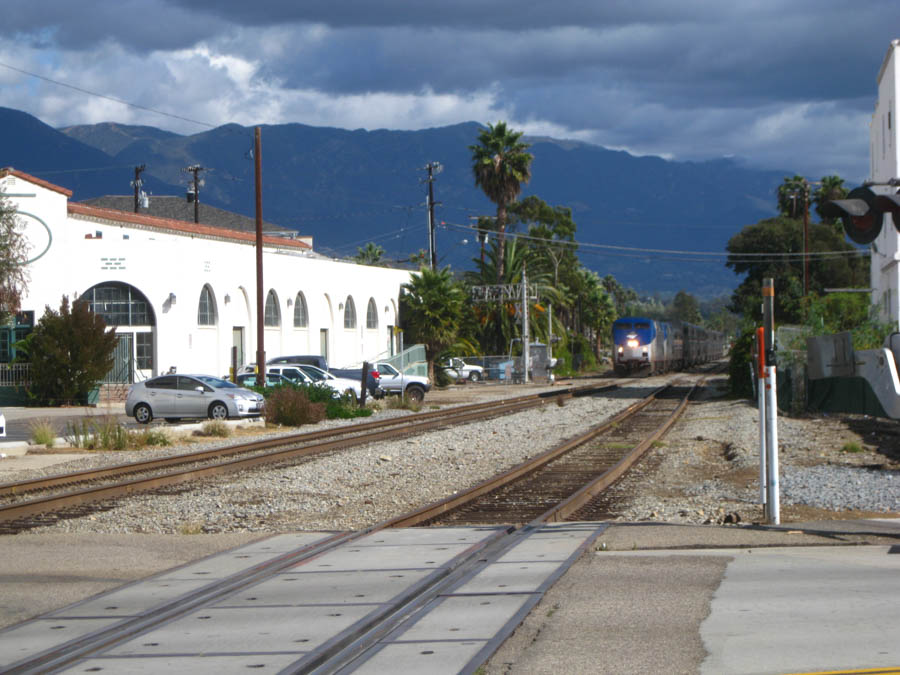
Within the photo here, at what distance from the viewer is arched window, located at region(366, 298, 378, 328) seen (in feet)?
210

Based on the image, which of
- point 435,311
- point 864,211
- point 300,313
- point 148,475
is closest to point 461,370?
point 435,311

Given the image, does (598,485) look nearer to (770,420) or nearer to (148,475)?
(770,420)

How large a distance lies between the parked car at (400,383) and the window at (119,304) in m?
10.5

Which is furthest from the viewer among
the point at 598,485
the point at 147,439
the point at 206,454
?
the point at 147,439

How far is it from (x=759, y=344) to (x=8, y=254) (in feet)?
118

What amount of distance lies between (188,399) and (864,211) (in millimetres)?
24025

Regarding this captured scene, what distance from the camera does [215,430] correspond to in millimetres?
27438

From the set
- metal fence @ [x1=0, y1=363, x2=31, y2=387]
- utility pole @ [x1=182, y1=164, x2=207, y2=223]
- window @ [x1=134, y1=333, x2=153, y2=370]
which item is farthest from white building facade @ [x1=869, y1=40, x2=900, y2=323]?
utility pole @ [x1=182, y1=164, x2=207, y2=223]

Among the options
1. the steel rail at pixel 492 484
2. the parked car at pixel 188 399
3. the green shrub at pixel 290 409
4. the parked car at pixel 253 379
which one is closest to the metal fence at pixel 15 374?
the parked car at pixel 253 379

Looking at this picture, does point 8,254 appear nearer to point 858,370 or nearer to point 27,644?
point 858,370

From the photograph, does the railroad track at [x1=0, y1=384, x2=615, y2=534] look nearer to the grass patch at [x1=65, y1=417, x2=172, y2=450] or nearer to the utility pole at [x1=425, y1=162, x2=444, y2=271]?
the grass patch at [x1=65, y1=417, x2=172, y2=450]

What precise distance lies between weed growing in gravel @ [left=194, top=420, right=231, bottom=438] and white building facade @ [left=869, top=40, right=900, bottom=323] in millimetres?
23381

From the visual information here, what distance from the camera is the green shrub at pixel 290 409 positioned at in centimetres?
3095

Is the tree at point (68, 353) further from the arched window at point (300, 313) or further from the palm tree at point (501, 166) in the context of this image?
the palm tree at point (501, 166)
